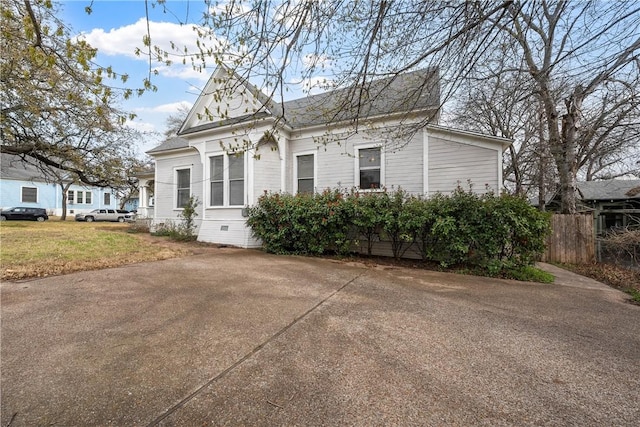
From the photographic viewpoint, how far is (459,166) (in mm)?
7555

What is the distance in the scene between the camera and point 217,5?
267cm

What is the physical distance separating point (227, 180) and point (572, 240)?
11.4 metres

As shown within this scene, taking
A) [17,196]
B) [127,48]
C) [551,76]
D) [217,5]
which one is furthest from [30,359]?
[17,196]

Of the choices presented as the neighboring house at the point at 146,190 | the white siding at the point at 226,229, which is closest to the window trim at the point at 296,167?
the white siding at the point at 226,229

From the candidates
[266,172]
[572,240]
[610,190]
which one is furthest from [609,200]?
[266,172]

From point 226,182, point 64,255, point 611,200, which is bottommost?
point 64,255

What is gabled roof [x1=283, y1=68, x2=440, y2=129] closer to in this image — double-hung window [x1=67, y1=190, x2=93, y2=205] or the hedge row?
the hedge row

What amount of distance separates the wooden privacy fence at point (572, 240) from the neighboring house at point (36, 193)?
31.3 metres

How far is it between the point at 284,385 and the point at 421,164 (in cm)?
744

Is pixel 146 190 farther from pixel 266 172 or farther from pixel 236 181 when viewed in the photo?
pixel 266 172

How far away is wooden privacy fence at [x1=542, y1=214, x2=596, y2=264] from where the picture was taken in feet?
26.1

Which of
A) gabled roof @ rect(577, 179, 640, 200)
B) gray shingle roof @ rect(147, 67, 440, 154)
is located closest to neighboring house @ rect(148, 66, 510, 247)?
gray shingle roof @ rect(147, 67, 440, 154)

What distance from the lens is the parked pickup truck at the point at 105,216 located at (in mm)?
26484

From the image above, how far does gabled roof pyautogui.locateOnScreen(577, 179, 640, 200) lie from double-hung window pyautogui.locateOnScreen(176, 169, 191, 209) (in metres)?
20.0
